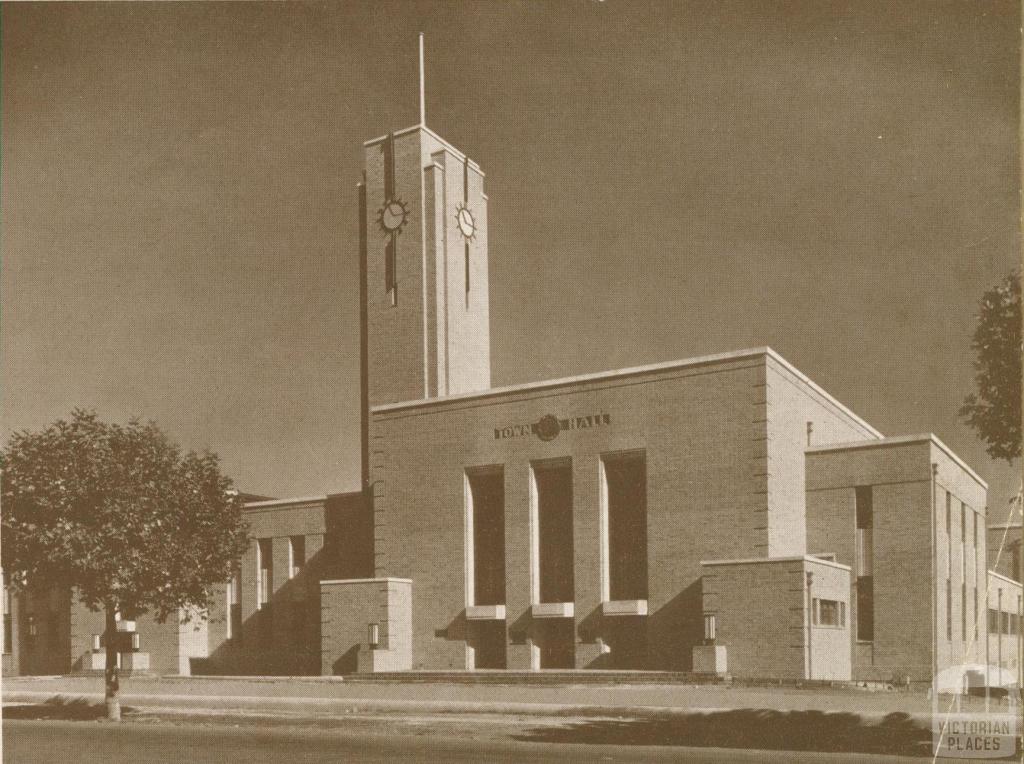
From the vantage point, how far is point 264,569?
51.6m

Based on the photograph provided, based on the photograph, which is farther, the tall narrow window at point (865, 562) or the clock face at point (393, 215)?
the clock face at point (393, 215)

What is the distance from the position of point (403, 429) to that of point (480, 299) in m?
10.4

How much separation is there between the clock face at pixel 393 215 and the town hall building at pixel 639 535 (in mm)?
2549

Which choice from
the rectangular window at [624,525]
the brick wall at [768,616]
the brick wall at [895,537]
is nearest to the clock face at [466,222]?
the rectangular window at [624,525]

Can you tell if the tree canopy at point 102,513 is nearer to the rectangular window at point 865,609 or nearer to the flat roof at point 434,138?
the rectangular window at point 865,609

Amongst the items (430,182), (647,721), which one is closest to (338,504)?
(430,182)

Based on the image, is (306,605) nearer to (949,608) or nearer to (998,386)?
(949,608)

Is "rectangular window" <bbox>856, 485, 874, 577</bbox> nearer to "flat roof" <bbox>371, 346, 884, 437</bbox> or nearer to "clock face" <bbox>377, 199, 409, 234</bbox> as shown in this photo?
"flat roof" <bbox>371, 346, 884, 437</bbox>

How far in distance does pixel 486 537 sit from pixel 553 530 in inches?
107

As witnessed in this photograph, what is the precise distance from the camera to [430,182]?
50.7 meters

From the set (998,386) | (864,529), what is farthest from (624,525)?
(998,386)

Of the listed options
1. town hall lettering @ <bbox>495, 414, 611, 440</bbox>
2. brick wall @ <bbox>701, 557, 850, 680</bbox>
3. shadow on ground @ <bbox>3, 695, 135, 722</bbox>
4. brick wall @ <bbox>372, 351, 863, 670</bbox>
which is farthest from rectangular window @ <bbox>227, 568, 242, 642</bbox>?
brick wall @ <bbox>701, 557, 850, 680</bbox>

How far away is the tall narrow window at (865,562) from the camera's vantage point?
125 feet

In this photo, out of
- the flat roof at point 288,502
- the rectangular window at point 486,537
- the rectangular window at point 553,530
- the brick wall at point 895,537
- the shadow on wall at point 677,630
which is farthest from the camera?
the flat roof at point 288,502
